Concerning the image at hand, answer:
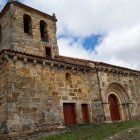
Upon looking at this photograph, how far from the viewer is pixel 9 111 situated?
475 inches

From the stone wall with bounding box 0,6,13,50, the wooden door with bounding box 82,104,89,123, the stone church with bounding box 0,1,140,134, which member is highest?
the stone wall with bounding box 0,6,13,50

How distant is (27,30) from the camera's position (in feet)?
65.6

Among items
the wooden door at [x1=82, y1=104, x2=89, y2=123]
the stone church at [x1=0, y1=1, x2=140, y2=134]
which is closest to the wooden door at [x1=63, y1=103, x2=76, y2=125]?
the stone church at [x1=0, y1=1, x2=140, y2=134]

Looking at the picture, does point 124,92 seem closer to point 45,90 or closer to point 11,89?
point 45,90

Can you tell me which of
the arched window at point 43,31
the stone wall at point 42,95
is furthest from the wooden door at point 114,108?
the arched window at point 43,31

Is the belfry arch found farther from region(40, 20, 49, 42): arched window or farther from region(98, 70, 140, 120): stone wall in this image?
region(40, 20, 49, 42): arched window

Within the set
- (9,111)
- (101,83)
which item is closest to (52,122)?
(9,111)

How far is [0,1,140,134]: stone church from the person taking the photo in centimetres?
1268

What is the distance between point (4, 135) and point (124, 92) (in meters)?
10.8

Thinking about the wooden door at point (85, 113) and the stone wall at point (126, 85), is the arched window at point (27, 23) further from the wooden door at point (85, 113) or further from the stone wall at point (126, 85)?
the wooden door at point (85, 113)

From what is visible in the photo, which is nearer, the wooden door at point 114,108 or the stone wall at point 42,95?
the stone wall at point 42,95

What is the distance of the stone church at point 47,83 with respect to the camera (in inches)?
499

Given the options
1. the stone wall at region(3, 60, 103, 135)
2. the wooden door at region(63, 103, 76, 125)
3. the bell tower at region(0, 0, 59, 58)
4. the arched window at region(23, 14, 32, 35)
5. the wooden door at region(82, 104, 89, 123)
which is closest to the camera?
the stone wall at region(3, 60, 103, 135)

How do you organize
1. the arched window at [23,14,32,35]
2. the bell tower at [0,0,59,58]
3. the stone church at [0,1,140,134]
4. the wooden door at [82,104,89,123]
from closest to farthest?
the stone church at [0,1,140,134] → the wooden door at [82,104,89,123] → the bell tower at [0,0,59,58] → the arched window at [23,14,32,35]
